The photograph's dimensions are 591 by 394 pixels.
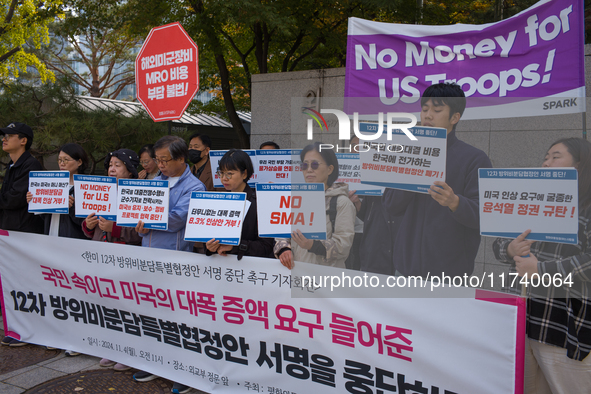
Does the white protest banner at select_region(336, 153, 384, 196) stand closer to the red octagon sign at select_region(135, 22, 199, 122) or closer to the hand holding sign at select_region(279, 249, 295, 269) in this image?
the hand holding sign at select_region(279, 249, 295, 269)

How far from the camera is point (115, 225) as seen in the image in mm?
3975

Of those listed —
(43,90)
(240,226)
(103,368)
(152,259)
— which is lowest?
(103,368)

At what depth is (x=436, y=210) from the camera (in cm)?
272

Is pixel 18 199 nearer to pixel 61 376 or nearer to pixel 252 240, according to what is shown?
pixel 61 376

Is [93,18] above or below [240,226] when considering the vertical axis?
above

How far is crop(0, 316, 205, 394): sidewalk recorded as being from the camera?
134 inches

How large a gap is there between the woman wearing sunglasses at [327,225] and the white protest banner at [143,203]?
3.25 feet

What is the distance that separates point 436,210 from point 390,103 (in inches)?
41.5

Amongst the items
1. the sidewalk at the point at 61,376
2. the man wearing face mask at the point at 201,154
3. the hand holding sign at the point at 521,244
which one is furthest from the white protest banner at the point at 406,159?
the man wearing face mask at the point at 201,154

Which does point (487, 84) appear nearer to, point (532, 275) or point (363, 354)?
point (532, 275)

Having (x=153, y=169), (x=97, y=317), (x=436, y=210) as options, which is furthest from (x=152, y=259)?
(x=436, y=210)

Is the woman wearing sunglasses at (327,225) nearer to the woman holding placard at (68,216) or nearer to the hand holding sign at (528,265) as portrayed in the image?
the hand holding sign at (528,265)

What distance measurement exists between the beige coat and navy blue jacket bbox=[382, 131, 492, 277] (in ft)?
1.11

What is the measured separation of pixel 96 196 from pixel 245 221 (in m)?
1.45
